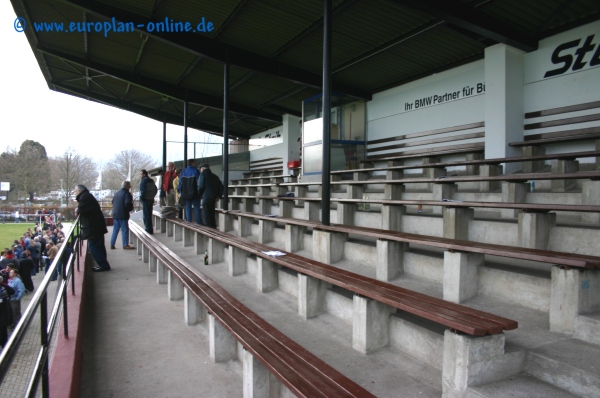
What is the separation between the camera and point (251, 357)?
2.56 metres

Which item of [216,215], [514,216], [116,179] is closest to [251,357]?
[514,216]

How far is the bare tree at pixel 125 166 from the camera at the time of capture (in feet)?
170

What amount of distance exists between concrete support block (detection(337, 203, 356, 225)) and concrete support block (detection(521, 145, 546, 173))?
274 cm

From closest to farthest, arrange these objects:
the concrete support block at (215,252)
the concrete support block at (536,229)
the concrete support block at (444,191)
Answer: the concrete support block at (536,229)
the concrete support block at (444,191)
the concrete support block at (215,252)

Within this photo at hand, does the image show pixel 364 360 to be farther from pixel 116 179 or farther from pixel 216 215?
pixel 116 179

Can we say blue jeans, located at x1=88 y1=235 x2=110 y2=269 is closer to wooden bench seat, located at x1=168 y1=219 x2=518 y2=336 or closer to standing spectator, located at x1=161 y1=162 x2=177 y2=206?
standing spectator, located at x1=161 y1=162 x2=177 y2=206

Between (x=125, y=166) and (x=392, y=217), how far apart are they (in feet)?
181

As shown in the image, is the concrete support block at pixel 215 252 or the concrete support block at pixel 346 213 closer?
the concrete support block at pixel 346 213

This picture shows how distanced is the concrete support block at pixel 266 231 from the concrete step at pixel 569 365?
4.49 meters

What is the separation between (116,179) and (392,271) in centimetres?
5474

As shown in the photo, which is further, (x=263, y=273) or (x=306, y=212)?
(x=306, y=212)

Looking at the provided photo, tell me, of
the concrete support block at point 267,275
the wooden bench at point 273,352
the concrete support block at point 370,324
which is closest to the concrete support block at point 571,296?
the concrete support block at point 370,324

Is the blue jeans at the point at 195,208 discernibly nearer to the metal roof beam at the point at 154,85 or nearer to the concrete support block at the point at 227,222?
the concrete support block at the point at 227,222

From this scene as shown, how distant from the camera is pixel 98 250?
7.05 meters
